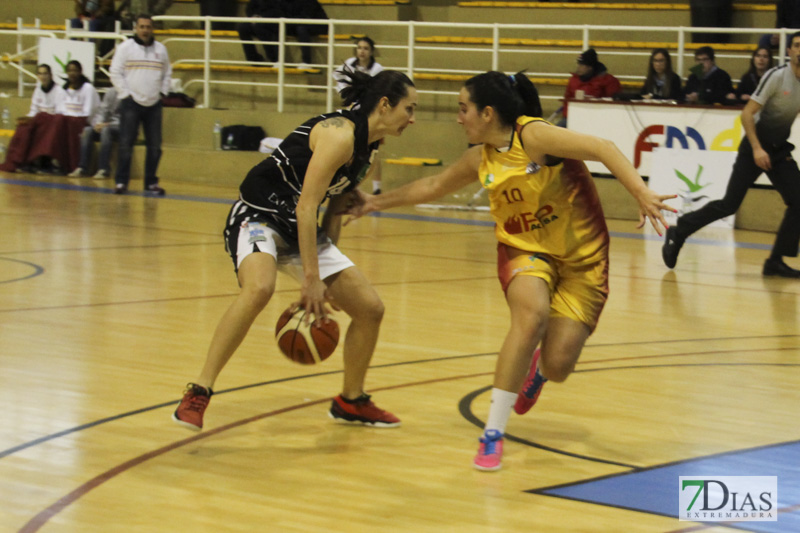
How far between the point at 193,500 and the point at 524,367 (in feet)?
4.13

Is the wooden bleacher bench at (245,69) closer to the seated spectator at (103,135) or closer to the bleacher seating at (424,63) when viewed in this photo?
the bleacher seating at (424,63)

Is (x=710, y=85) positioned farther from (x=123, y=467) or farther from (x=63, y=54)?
(x=123, y=467)

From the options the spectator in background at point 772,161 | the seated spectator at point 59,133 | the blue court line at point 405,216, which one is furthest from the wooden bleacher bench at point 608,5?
the spectator in background at point 772,161

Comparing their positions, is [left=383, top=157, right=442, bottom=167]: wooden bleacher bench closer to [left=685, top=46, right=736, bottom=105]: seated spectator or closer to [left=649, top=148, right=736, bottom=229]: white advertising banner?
[left=649, top=148, right=736, bottom=229]: white advertising banner

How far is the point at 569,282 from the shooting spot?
4.35 meters

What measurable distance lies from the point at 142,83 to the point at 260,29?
3.96 m

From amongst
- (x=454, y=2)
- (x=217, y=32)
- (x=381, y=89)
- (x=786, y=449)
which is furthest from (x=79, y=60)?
(x=786, y=449)

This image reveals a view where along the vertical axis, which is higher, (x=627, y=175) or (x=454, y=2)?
(x=454, y=2)

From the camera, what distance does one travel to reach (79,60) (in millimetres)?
16406

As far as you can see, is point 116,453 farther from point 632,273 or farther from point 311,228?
point 632,273

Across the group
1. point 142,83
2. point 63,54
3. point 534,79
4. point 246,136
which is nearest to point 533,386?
point 142,83

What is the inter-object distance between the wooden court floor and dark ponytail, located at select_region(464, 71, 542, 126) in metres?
1.27

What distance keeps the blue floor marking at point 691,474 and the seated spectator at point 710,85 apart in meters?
8.61

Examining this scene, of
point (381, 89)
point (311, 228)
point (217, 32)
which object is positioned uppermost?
point (217, 32)
